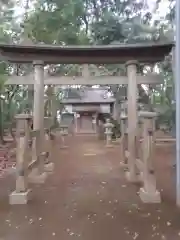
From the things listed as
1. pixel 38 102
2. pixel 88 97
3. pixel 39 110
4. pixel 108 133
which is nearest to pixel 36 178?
pixel 39 110

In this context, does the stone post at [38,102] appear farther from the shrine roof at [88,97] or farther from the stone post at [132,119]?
the shrine roof at [88,97]

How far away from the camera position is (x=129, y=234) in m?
3.21

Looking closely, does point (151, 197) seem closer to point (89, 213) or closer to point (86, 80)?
point (89, 213)

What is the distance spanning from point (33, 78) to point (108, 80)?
162 centimetres

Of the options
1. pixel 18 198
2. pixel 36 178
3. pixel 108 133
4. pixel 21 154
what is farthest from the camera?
pixel 108 133

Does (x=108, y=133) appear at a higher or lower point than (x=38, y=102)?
lower

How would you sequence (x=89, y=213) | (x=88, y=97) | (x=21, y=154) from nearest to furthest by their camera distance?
(x=89, y=213) < (x=21, y=154) < (x=88, y=97)

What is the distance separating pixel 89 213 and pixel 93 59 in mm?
3778

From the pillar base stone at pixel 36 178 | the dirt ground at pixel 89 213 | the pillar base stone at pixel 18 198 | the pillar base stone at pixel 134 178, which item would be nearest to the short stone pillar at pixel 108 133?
the pillar base stone at pixel 134 178

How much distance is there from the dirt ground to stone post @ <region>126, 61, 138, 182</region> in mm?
271

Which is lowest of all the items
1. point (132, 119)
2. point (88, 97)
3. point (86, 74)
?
point (132, 119)

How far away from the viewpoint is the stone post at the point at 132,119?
6.16 metres

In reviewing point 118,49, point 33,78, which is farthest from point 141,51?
point 33,78

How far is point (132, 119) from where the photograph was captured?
20.5 feet
